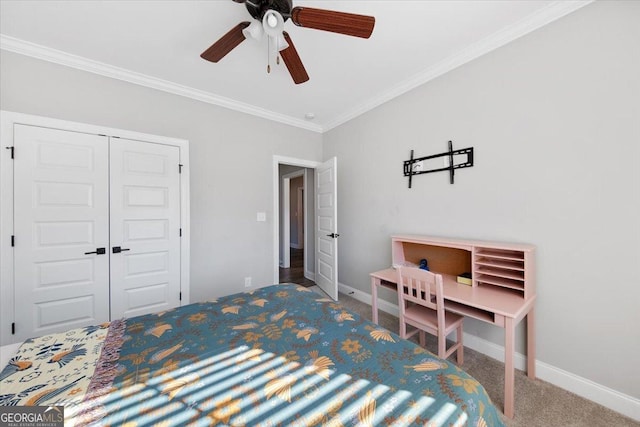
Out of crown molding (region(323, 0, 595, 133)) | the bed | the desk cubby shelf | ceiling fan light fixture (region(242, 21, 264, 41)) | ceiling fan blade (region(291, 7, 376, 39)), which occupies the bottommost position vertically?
the bed

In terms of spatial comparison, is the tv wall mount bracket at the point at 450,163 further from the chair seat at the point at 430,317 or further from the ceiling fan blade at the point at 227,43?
the ceiling fan blade at the point at 227,43

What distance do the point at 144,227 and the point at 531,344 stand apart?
3545mm

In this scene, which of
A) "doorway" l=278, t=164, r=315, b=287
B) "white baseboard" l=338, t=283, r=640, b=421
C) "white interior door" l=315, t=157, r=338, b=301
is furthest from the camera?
"doorway" l=278, t=164, r=315, b=287

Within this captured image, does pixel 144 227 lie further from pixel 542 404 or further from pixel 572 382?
pixel 572 382

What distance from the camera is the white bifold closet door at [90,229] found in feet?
6.63

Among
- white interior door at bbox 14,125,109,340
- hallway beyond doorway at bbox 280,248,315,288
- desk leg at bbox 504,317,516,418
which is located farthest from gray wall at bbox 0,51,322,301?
desk leg at bbox 504,317,516,418

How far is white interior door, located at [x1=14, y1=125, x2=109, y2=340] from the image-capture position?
200cm

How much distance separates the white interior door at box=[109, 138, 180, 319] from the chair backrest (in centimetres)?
236

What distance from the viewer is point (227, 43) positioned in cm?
163

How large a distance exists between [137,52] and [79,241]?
178 cm

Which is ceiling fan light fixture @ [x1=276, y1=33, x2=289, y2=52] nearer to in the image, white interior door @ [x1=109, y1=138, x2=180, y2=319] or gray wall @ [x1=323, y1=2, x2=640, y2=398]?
gray wall @ [x1=323, y1=2, x2=640, y2=398]

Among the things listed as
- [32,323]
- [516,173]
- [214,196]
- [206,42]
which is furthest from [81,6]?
[516,173]

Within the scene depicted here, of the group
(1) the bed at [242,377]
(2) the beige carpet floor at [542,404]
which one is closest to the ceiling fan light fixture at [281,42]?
(1) the bed at [242,377]

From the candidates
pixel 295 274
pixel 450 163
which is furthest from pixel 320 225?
pixel 450 163
